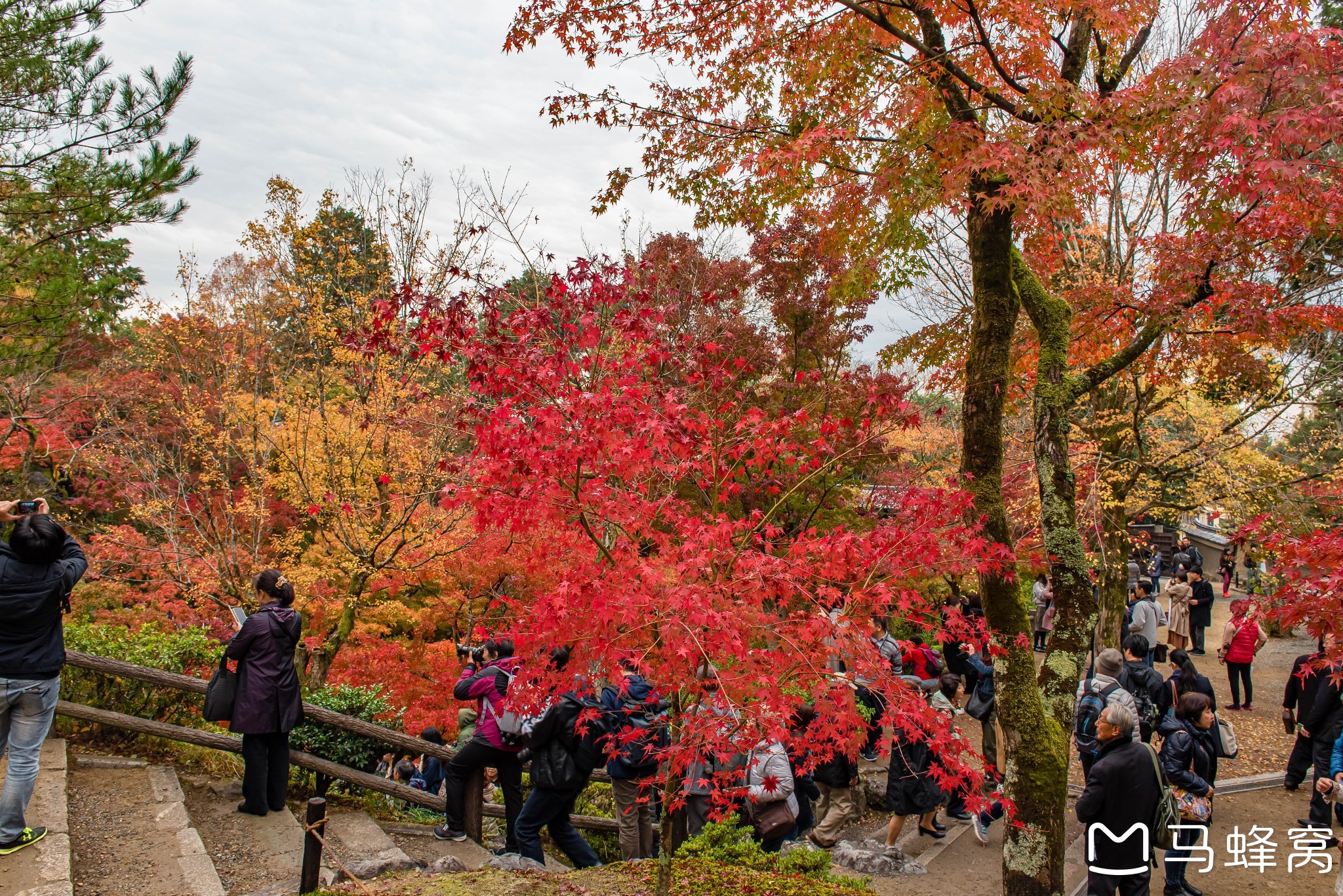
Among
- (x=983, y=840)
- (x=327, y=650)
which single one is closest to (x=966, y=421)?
(x=983, y=840)

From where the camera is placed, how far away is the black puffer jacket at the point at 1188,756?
17.6 ft

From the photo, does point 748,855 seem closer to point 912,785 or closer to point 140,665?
point 912,785

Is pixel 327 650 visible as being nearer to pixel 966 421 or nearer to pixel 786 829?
pixel 786 829

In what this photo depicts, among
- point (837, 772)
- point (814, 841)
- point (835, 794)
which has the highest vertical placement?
point (837, 772)

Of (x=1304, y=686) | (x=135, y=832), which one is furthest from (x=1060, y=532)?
(x=135, y=832)

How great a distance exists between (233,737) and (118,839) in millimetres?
1208

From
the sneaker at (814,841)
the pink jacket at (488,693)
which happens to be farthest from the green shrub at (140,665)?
the sneaker at (814,841)

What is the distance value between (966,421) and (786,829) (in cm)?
324

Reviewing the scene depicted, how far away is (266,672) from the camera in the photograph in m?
4.91

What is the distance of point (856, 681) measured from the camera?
405 cm

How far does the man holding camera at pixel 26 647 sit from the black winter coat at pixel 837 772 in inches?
211

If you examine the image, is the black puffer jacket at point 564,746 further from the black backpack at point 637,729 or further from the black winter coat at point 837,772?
the black winter coat at point 837,772

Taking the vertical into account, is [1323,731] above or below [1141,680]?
below

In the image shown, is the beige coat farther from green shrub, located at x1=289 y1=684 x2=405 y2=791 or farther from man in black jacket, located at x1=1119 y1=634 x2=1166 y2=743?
green shrub, located at x1=289 y1=684 x2=405 y2=791
